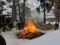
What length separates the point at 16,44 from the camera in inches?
454

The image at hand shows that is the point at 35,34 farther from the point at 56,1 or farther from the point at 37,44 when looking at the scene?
the point at 56,1

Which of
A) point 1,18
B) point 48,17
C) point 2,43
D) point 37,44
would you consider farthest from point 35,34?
point 48,17

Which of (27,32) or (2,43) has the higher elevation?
(2,43)

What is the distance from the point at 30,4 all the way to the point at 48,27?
1318 inches

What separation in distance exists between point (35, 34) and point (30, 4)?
3793cm

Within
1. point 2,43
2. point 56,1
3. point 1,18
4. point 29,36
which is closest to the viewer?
point 2,43

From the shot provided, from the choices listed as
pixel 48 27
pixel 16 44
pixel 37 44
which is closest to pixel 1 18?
pixel 48 27

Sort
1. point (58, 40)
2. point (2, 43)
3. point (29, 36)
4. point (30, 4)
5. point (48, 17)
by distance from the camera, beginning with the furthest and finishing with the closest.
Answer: point (30, 4) < point (48, 17) < point (29, 36) < point (58, 40) < point (2, 43)

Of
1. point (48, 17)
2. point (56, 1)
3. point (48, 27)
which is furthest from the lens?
point (48, 17)

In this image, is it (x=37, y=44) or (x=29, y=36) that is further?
(x=29, y=36)

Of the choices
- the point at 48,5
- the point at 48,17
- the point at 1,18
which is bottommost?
the point at 48,17

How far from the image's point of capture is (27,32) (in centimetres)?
1455

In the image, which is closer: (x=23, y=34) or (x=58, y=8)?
(x=23, y=34)

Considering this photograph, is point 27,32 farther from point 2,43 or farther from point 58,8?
point 58,8
